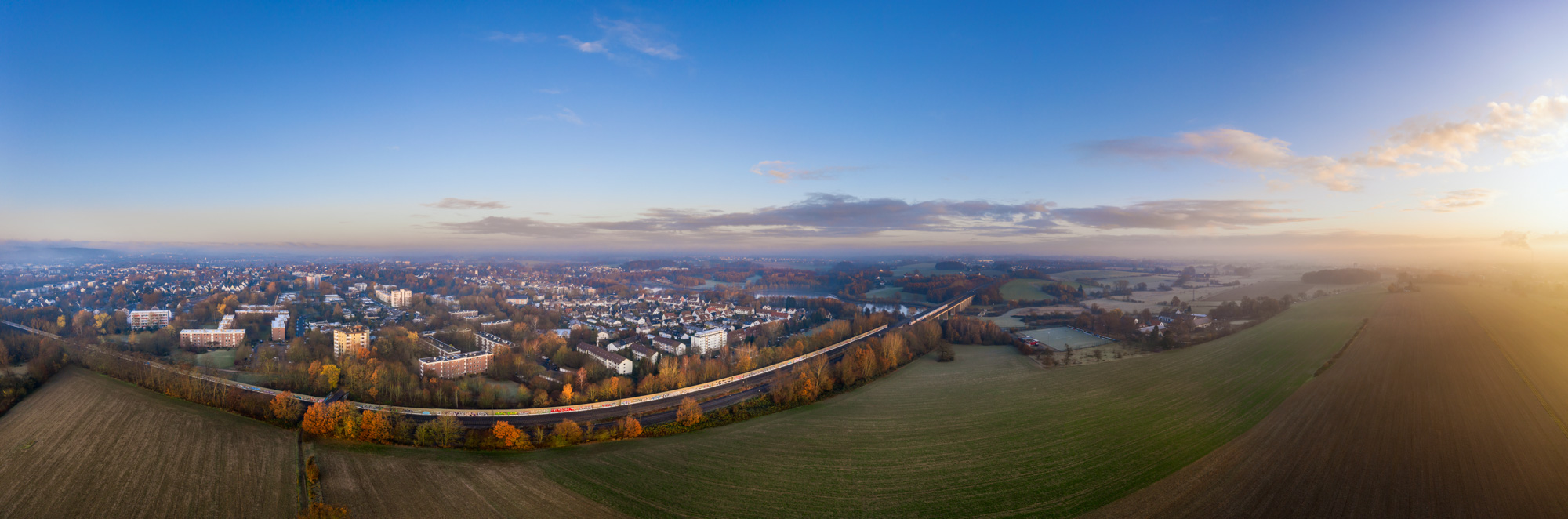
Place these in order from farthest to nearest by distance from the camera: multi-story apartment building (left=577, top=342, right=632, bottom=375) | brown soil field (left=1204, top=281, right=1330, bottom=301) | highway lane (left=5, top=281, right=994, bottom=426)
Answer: brown soil field (left=1204, top=281, right=1330, bottom=301) < multi-story apartment building (left=577, top=342, right=632, bottom=375) < highway lane (left=5, top=281, right=994, bottom=426)

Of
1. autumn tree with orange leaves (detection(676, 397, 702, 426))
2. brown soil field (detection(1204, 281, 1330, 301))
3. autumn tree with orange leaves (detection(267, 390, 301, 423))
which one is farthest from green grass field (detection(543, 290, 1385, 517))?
brown soil field (detection(1204, 281, 1330, 301))

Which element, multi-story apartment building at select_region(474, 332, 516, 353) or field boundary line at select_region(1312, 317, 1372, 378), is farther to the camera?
multi-story apartment building at select_region(474, 332, 516, 353)

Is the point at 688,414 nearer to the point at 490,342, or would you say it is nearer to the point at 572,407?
the point at 572,407

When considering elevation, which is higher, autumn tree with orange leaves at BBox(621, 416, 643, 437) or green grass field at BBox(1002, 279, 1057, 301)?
green grass field at BBox(1002, 279, 1057, 301)

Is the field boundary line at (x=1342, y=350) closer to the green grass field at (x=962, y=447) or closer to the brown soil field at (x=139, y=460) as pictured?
the green grass field at (x=962, y=447)

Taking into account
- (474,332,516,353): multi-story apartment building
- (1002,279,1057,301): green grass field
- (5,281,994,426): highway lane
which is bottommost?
(5,281,994,426): highway lane

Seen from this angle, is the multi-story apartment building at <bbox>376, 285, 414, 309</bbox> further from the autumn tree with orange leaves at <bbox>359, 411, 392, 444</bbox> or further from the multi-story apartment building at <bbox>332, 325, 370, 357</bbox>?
the autumn tree with orange leaves at <bbox>359, 411, 392, 444</bbox>
